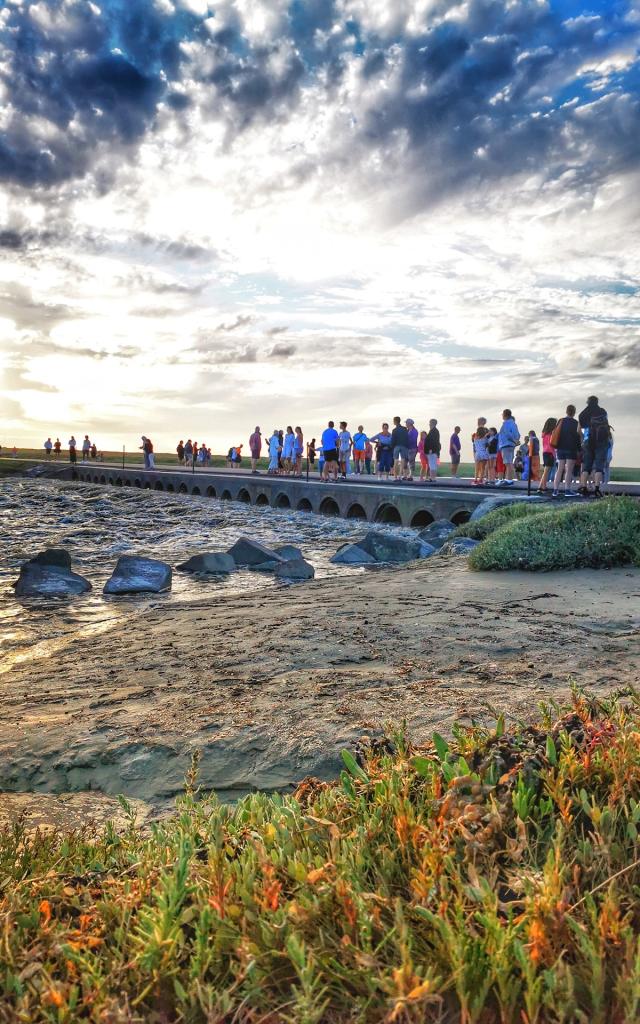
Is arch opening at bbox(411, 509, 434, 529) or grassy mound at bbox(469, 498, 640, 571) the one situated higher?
grassy mound at bbox(469, 498, 640, 571)

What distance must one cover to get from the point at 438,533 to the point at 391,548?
320cm

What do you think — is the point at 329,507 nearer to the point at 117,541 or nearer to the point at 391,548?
the point at 117,541

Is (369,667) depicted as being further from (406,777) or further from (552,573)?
(552,573)

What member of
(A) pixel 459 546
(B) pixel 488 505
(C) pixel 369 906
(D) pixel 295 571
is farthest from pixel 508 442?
(C) pixel 369 906

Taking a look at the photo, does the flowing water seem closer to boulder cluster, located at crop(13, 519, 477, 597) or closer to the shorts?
boulder cluster, located at crop(13, 519, 477, 597)

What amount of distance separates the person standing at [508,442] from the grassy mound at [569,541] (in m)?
11.2

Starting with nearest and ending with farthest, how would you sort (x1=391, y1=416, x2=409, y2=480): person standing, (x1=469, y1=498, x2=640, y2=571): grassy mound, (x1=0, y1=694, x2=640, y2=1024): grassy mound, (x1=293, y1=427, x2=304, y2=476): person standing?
1. (x1=0, y1=694, x2=640, y2=1024): grassy mound
2. (x1=469, y1=498, x2=640, y2=571): grassy mound
3. (x1=391, y1=416, x2=409, y2=480): person standing
4. (x1=293, y1=427, x2=304, y2=476): person standing

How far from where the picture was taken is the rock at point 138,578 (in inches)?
471

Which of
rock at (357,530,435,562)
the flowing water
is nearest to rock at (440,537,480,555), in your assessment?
rock at (357,530,435,562)

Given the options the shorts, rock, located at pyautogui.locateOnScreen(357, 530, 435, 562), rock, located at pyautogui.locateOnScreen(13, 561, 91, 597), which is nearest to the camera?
rock, located at pyautogui.locateOnScreen(13, 561, 91, 597)

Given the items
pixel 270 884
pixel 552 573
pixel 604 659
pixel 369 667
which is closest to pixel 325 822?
pixel 270 884

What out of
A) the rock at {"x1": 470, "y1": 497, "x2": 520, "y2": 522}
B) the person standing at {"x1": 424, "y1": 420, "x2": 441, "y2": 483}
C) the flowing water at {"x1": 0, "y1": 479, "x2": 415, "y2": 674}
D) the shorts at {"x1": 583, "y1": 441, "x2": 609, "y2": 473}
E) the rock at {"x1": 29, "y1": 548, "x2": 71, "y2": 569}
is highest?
the person standing at {"x1": 424, "y1": 420, "x2": 441, "y2": 483}

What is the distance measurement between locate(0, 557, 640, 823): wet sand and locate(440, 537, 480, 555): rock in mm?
4303

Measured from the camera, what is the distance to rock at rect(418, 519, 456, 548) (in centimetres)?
1758
